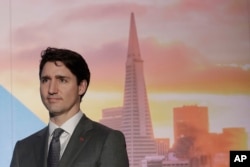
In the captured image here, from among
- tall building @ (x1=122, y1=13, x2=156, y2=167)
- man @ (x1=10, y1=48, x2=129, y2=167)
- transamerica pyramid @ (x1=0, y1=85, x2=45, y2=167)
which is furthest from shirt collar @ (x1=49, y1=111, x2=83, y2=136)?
tall building @ (x1=122, y1=13, x2=156, y2=167)

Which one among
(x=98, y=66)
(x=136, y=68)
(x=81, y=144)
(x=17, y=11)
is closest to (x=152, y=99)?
(x=136, y=68)

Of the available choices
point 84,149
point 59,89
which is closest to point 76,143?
point 84,149

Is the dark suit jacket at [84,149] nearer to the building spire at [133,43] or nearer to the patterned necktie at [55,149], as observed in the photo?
the patterned necktie at [55,149]

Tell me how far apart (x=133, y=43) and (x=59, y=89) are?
1.62m

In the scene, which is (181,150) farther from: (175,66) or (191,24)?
(191,24)

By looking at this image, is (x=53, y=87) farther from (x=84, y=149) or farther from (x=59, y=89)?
(x=84, y=149)

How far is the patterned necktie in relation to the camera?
4.13 feet

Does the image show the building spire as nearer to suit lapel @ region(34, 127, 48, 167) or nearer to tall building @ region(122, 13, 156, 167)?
tall building @ region(122, 13, 156, 167)

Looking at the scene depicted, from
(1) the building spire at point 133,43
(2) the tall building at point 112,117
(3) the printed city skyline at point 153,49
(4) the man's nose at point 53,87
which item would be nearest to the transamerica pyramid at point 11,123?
(3) the printed city skyline at point 153,49

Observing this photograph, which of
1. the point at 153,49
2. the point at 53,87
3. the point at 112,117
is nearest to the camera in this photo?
the point at 53,87

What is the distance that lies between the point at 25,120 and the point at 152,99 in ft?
2.54

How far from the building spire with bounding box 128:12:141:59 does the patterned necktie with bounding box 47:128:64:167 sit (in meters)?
1.58

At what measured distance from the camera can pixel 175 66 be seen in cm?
293

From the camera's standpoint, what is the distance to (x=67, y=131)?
1.30 meters
